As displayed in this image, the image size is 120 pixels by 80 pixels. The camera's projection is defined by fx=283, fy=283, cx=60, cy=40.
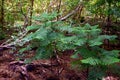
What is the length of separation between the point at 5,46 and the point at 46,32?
6.90ft

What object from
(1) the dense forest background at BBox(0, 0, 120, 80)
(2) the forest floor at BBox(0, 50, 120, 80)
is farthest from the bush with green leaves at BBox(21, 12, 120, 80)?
(2) the forest floor at BBox(0, 50, 120, 80)

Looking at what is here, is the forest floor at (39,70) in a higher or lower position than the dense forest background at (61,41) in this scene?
lower

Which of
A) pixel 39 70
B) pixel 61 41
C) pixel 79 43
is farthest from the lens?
pixel 39 70

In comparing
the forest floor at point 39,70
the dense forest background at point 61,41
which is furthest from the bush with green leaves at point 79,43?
the forest floor at point 39,70

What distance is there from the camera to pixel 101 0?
7.04 m

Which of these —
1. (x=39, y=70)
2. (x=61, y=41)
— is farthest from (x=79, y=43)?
(x=39, y=70)

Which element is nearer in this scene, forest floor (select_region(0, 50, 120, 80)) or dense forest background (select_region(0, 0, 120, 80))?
dense forest background (select_region(0, 0, 120, 80))

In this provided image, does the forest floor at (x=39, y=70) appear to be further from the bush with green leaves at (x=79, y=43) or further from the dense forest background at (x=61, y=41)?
the bush with green leaves at (x=79, y=43)

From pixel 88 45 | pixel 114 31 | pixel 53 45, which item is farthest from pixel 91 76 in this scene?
pixel 114 31

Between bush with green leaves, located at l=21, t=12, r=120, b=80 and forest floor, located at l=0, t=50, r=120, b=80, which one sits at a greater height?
bush with green leaves, located at l=21, t=12, r=120, b=80

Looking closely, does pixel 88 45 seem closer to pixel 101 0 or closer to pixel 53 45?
pixel 53 45

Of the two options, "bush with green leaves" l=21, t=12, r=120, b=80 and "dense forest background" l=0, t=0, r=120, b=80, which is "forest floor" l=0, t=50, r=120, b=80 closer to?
"dense forest background" l=0, t=0, r=120, b=80

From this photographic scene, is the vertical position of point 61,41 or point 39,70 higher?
point 61,41

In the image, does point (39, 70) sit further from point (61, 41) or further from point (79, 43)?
point (79, 43)
